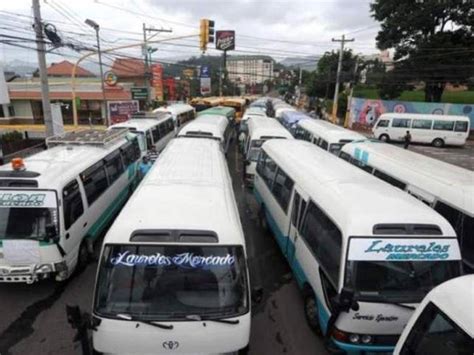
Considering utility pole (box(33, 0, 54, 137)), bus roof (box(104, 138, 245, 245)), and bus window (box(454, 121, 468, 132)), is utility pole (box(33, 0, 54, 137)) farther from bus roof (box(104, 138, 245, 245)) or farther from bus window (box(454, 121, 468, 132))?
bus window (box(454, 121, 468, 132))

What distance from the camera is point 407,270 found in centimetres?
465

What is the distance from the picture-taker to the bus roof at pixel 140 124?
14980mm

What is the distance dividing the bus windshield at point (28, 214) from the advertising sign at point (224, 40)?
4931 cm

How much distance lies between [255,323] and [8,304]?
4637 mm

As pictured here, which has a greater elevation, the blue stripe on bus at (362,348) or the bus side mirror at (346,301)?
the bus side mirror at (346,301)

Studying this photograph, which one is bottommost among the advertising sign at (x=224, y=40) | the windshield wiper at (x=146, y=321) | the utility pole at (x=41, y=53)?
the windshield wiper at (x=146, y=321)

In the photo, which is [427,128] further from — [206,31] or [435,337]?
[435,337]

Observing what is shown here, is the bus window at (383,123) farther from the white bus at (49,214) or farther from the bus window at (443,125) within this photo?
the white bus at (49,214)

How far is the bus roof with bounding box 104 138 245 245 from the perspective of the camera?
13.8 feet

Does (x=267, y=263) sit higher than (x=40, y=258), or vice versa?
(x=40, y=258)

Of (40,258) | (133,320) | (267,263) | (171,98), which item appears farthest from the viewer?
(171,98)

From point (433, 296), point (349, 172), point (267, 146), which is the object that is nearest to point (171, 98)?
point (267, 146)

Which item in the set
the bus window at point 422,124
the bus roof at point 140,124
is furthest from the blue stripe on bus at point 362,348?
the bus window at point 422,124

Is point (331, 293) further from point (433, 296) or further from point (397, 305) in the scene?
point (433, 296)
